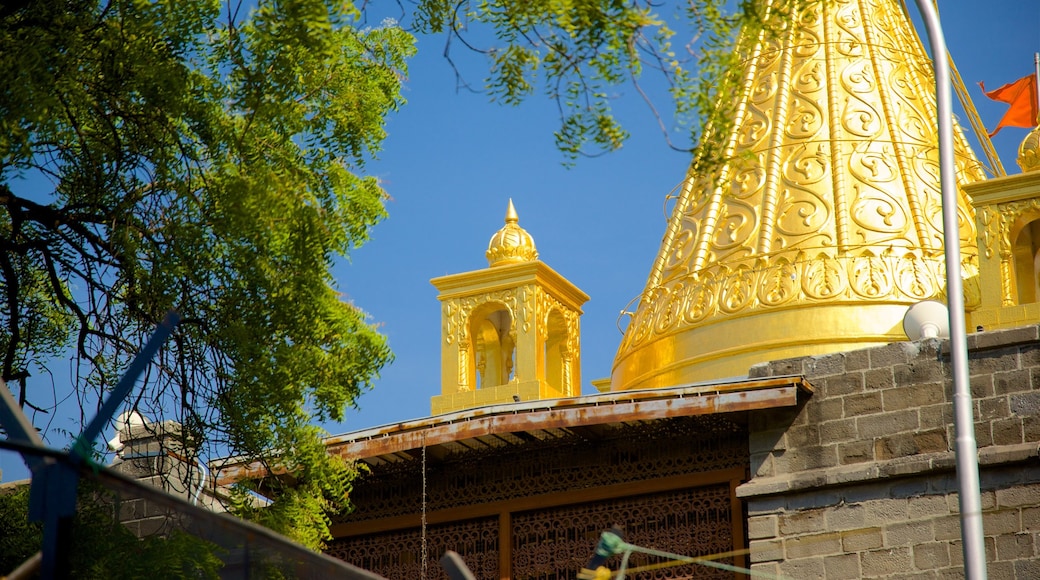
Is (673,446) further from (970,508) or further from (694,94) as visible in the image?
(694,94)

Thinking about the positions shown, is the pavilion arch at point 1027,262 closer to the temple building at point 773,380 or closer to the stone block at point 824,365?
the temple building at point 773,380

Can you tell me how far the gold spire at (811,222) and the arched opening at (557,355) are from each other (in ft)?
2.65

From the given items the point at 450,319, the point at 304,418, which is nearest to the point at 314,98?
the point at 304,418

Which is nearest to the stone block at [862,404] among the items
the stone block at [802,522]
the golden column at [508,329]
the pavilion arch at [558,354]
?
the stone block at [802,522]

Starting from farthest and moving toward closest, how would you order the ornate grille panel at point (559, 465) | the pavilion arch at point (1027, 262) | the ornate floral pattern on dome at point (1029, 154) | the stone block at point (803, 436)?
1. the ornate floral pattern on dome at point (1029, 154)
2. the pavilion arch at point (1027, 262)
3. the ornate grille panel at point (559, 465)
4. the stone block at point (803, 436)

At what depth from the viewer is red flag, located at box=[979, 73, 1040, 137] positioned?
1959cm

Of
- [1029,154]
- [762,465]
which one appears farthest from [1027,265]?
[762,465]

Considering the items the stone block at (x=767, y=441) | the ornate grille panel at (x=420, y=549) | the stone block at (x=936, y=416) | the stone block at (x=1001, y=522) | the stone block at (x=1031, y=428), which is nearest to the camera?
the stone block at (x=1001, y=522)

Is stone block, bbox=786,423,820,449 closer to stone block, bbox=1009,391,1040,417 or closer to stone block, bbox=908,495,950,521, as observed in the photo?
stone block, bbox=908,495,950,521

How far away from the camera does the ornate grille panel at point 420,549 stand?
1467cm

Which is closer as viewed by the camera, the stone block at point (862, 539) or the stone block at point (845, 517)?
the stone block at point (862, 539)

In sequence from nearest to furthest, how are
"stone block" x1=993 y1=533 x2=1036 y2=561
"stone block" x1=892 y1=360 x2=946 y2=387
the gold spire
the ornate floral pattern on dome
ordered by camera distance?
1. "stone block" x1=993 y1=533 x2=1036 y2=561
2. "stone block" x1=892 y1=360 x2=946 y2=387
3. the ornate floral pattern on dome
4. the gold spire

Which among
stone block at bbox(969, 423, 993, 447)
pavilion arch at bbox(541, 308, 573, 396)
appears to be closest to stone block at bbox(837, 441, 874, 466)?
stone block at bbox(969, 423, 993, 447)

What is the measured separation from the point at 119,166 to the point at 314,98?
4.67 feet
